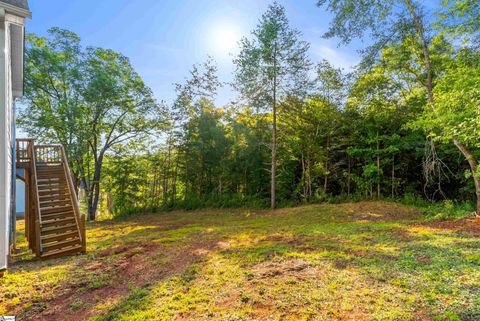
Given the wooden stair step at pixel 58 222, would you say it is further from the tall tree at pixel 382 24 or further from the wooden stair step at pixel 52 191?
the tall tree at pixel 382 24

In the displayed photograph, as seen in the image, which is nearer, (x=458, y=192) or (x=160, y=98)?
(x=458, y=192)

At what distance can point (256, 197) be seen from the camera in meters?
13.4

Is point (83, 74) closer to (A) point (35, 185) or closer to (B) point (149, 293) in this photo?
(A) point (35, 185)

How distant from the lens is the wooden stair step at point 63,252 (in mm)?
5188

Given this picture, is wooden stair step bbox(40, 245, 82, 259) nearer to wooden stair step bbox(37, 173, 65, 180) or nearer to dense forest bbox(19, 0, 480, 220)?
wooden stair step bbox(37, 173, 65, 180)

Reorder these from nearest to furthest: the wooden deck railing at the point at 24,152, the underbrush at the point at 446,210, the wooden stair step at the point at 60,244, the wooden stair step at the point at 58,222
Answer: the wooden stair step at the point at 60,244 < the wooden stair step at the point at 58,222 < the wooden deck railing at the point at 24,152 < the underbrush at the point at 446,210

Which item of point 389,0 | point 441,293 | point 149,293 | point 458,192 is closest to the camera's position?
point 441,293

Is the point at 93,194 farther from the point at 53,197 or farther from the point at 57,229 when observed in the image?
the point at 57,229

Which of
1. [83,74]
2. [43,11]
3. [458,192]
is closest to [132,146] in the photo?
[83,74]

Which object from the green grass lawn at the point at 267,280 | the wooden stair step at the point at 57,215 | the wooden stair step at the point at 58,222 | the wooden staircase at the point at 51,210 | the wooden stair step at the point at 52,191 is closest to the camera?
the green grass lawn at the point at 267,280

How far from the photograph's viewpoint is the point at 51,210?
6098mm

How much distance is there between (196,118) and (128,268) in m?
10.5

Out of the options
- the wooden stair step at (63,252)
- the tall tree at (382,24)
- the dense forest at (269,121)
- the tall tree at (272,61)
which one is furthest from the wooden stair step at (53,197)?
the tall tree at (382,24)

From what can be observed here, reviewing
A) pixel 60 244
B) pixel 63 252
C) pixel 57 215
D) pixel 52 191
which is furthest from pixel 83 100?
pixel 63 252
